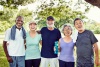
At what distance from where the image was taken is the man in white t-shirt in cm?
574

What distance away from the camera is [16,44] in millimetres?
5742

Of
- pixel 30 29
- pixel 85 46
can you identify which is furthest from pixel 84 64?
pixel 30 29

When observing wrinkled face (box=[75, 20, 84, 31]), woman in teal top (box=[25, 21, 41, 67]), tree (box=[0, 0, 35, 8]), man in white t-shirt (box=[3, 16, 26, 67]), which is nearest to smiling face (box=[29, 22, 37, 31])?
woman in teal top (box=[25, 21, 41, 67])

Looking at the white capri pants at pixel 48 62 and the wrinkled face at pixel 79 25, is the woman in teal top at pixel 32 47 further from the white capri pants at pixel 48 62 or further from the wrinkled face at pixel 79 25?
the wrinkled face at pixel 79 25

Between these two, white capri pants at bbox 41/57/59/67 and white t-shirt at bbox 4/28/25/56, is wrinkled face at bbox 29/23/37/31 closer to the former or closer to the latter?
white t-shirt at bbox 4/28/25/56

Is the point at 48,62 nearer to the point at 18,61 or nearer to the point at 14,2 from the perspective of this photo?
the point at 18,61

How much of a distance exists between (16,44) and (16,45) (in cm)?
3

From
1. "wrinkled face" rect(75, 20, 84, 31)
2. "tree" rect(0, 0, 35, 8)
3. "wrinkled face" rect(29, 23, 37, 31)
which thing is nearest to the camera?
"wrinkled face" rect(75, 20, 84, 31)

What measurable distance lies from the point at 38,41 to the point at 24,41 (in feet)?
1.18

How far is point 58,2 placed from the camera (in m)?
17.6

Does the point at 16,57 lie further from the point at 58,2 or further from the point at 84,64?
the point at 58,2

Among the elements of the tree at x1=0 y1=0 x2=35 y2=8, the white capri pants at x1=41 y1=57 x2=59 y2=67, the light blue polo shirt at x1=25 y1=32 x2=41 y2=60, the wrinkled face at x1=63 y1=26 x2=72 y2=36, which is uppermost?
the tree at x1=0 y1=0 x2=35 y2=8

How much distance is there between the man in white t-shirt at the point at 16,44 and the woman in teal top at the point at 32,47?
11 cm

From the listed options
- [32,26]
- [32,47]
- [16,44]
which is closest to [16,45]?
[16,44]
